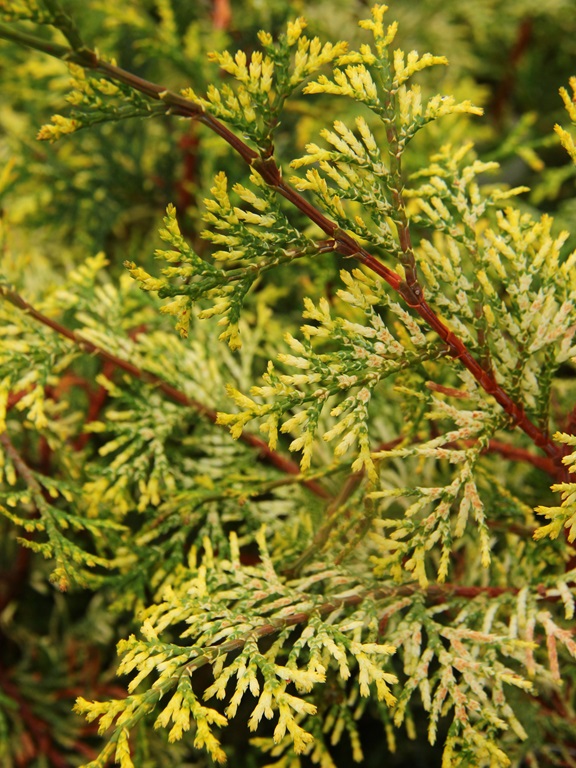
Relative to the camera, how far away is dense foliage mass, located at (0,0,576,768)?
3.31 ft

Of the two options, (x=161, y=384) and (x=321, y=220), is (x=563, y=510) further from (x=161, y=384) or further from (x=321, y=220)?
(x=161, y=384)

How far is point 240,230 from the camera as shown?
3.36ft

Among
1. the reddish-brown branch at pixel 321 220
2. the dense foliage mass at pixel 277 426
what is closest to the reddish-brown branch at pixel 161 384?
the dense foliage mass at pixel 277 426

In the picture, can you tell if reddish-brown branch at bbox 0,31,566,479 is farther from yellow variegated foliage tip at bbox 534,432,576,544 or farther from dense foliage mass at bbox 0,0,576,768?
yellow variegated foliage tip at bbox 534,432,576,544

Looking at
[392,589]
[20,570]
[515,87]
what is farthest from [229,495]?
[515,87]

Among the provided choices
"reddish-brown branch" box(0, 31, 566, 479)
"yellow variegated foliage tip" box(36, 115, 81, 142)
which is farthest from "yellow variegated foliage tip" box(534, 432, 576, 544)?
"yellow variegated foliage tip" box(36, 115, 81, 142)

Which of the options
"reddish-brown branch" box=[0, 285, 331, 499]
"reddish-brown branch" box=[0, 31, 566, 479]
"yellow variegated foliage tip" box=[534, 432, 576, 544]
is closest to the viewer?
"reddish-brown branch" box=[0, 31, 566, 479]

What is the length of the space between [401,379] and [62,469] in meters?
0.74

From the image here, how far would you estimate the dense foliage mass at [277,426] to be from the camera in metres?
1.01

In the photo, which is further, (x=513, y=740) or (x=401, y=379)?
(x=513, y=740)

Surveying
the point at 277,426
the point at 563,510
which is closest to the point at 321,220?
the point at 277,426

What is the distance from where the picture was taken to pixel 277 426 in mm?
1100

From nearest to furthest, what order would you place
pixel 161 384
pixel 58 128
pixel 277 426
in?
pixel 58 128
pixel 277 426
pixel 161 384

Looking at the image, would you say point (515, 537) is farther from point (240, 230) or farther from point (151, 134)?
point (151, 134)
